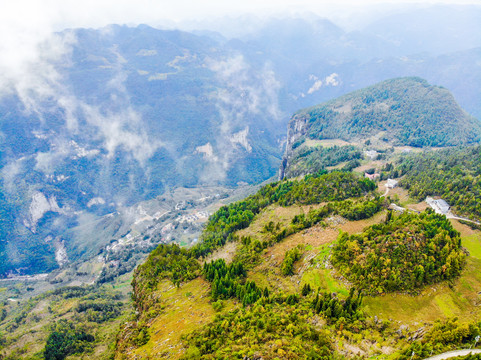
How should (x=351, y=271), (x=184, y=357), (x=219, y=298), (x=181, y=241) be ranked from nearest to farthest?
(x=184, y=357) < (x=351, y=271) < (x=219, y=298) < (x=181, y=241)

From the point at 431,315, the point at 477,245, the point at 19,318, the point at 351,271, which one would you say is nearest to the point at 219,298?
the point at 351,271

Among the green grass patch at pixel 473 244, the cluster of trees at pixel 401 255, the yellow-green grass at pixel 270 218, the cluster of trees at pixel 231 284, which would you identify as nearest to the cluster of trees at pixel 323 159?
the yellow-green grass at pixel 270 218

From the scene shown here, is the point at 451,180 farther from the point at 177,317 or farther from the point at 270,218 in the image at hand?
the point at 177,317

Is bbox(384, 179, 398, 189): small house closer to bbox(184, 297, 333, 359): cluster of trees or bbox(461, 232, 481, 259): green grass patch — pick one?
bbox(461, 232, 481, 259): green grass patch

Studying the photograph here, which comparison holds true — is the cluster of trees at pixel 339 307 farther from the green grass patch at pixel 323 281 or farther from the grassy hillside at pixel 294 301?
the green grass patch at pixel 323 281

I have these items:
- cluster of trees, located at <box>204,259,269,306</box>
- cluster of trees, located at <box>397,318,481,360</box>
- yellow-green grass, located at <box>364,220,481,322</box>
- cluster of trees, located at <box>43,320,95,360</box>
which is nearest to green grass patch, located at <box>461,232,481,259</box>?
yellow-green grass, located at <box>364,220,481,322</box>

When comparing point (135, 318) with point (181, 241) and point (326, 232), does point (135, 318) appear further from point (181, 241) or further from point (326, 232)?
point (181, 241)

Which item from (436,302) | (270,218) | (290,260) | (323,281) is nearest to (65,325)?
(270,218)
